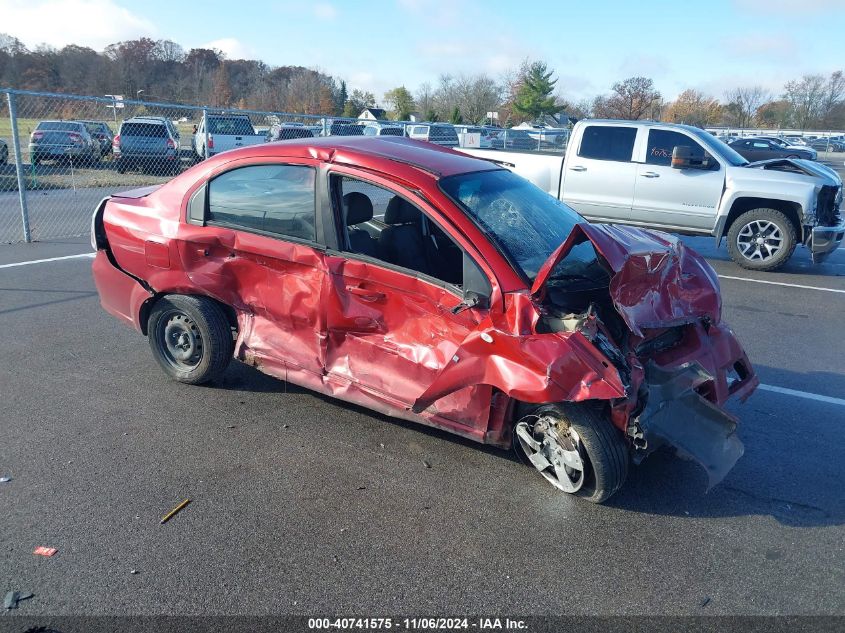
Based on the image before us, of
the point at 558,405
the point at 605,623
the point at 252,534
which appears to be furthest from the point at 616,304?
the point at 252,534

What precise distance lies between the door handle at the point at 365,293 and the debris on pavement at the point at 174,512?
147 centimetres

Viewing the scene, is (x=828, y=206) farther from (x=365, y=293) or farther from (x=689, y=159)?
(x=365, y=293)

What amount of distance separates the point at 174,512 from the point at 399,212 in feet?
7.25

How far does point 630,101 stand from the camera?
53281 mm

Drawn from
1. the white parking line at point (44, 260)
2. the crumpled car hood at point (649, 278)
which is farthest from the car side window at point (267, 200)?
the white parking line at point (44, 260)

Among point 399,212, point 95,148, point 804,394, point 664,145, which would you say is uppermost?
point 664,145

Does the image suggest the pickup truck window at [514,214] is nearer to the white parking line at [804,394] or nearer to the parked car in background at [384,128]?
the white parking line at [804,394]

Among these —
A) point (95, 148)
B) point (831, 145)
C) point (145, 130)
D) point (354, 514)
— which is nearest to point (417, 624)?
point (354, 514)

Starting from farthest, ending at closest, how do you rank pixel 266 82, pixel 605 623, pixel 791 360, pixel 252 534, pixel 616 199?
pixel 266 82, pixel 616 199, pixel 791 360, pixel 252 534, pixel 605 623

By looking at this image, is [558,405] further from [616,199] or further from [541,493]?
[616,199]

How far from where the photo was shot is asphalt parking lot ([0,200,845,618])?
118 inches

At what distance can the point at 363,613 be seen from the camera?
9.46 ft

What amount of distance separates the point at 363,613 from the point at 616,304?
1.92 meters

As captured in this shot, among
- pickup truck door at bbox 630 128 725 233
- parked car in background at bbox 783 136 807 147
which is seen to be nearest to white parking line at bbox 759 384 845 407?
pickup truck door at bbox 630 128 725 233
